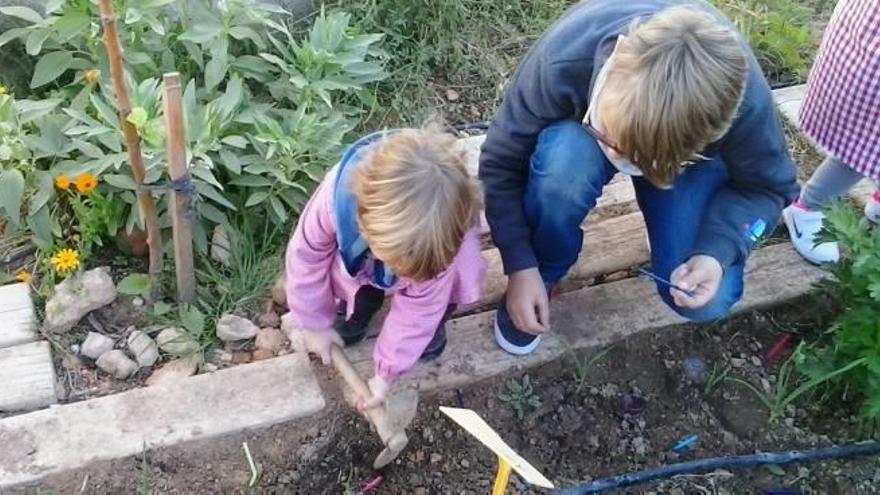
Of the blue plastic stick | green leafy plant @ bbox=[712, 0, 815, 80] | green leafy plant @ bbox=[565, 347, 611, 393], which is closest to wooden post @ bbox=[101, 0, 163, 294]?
green leafy plant @ bbox=[565, 347, 611, 393]

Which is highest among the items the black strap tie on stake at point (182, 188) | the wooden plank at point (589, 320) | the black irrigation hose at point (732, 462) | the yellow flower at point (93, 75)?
the yellow flower at point (93, 75)

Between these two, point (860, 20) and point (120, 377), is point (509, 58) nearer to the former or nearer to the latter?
point (860, 20)

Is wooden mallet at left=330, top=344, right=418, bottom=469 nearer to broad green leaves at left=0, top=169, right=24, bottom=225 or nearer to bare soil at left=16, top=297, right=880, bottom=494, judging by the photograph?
bare soil at left=16, top=297, right=880, bottom=494

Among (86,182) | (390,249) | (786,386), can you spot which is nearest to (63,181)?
(86,182)

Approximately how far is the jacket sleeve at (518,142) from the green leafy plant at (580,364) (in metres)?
0.28

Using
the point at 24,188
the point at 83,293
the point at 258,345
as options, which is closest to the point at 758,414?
the point at 258,345

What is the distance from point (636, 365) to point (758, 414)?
0.28 meters

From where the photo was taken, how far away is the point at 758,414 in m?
2.24

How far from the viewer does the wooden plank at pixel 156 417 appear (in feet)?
6.27

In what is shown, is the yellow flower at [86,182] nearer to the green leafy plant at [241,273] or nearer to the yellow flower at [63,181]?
the yellow flower at [63,181]

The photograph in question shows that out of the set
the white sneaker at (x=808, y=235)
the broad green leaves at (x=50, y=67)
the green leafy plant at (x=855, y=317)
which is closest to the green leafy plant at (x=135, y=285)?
the broad green leaves at (x=50, y=67)

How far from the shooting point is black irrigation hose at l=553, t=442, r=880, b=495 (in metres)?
2.01

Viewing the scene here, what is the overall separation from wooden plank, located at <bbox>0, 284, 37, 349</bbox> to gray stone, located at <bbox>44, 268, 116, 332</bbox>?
0.11ft

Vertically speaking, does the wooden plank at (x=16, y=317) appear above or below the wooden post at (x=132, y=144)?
below
